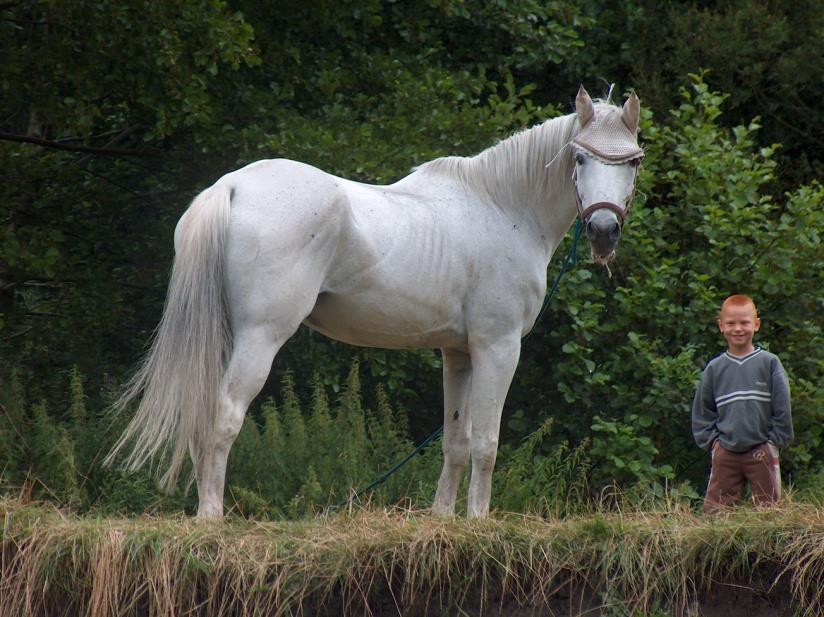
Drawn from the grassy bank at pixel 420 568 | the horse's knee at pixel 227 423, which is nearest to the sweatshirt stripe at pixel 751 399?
the grassy bank at pixel 420 568

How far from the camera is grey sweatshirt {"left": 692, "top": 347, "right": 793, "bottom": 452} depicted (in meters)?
5.18

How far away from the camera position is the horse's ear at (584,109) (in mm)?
5301

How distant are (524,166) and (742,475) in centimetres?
168

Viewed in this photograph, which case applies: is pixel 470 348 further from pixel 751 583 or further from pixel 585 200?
pixel 751 583

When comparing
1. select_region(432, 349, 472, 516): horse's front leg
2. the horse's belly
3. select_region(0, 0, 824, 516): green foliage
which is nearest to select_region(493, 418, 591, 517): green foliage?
select_region(0, 0, 824, 516): green foliage

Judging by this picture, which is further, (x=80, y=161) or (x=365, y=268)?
(x=80, y=161)

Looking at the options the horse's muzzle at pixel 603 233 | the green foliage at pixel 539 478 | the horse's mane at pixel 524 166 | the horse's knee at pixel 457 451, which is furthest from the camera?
the green foliage at pixel 539 478

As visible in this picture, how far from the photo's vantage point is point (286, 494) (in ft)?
22.0

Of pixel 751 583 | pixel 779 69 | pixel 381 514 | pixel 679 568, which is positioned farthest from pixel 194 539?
pixel 779 69

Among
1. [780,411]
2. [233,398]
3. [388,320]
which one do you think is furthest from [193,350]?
[780,411]

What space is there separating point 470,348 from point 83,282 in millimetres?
4428

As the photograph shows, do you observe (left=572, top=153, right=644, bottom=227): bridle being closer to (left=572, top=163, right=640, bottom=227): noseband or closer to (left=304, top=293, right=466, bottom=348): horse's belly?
(left=572, top=163, right=640, bottom=227): noseband

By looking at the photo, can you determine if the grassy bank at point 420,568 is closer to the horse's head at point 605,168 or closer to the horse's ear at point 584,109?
the horse's head at point 605,168

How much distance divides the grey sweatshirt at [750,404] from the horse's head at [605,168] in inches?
29.5
